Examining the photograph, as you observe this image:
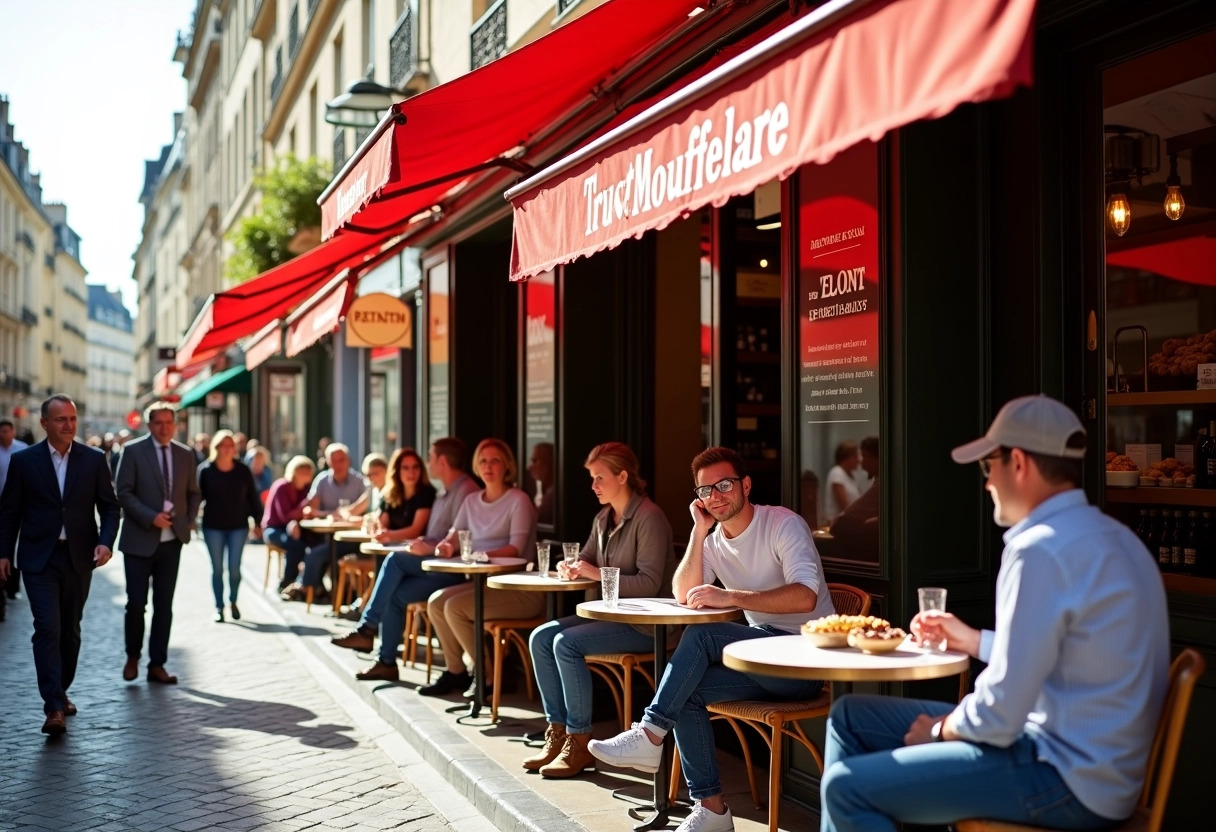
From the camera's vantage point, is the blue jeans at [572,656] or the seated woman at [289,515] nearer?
the blue jeans at [572,656]

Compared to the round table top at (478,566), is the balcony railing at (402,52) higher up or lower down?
higher up

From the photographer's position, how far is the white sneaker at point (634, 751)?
16.7 ft

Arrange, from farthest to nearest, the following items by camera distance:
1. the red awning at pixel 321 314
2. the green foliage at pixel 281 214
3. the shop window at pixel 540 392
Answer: the green foliage at pixel 281 214 < the red awning at pixel 321 314 < the shop window at pixel 540 392

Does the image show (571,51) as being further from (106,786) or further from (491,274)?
(491,274)

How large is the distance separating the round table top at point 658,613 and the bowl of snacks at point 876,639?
1038 millimetres

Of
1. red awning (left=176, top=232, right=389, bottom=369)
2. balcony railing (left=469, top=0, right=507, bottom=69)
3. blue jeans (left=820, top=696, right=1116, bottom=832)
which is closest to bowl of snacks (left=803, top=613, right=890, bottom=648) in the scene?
blue jeans (left=820, top=696, right=1116, bottom=832)

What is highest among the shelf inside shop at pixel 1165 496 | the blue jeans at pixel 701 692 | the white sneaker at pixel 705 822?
the shelf inside shop at pixel 1165 496

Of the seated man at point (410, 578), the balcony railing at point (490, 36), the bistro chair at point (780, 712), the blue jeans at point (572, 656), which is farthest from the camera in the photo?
the balcony railing at point (490, 36)

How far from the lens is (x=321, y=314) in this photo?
36.0ft

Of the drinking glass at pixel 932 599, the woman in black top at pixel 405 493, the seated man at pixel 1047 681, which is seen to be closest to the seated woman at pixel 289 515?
the woman in black top at pixel 405 493

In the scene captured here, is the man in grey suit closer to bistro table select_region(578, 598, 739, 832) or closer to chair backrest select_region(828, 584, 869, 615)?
bistro table select_region(578, 598, 739, 832)

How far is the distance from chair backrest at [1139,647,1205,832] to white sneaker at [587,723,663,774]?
215cm

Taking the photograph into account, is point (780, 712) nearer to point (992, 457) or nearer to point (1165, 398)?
point (992, 457)

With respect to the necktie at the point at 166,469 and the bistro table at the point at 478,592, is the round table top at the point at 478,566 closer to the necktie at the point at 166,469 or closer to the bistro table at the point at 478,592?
the bistro table at the point at 478,592
